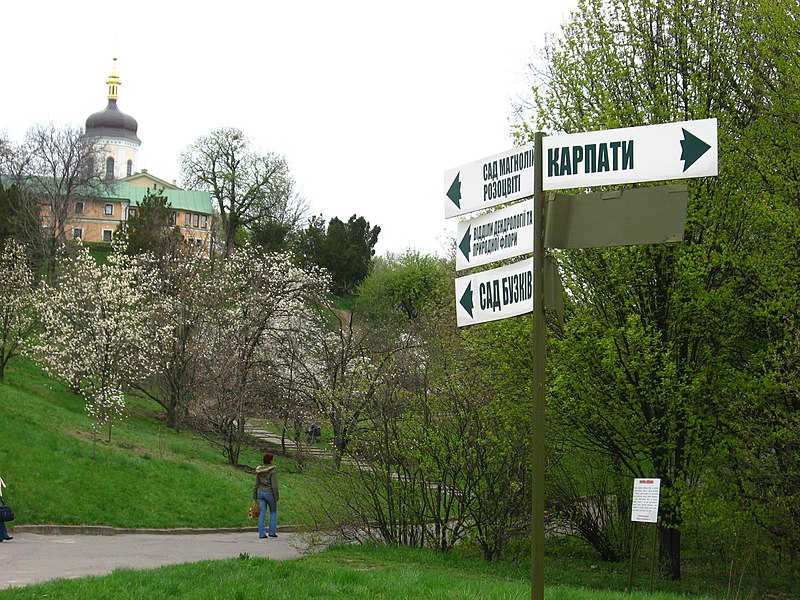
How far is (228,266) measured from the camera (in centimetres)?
4753

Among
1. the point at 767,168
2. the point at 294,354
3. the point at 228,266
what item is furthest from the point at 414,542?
the point at 228,266

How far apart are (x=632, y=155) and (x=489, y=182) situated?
91 centimetres

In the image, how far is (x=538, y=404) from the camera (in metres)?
5.15

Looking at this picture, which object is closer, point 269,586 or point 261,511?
point 269,586

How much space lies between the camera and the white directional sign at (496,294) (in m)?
5.30

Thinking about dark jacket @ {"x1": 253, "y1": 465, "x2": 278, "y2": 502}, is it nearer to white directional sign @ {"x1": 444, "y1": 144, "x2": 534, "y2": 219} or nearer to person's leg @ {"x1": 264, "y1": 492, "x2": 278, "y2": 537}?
person's leg @ {"x1": 264, "y1": 492, "x2": 278, "y2": 537}

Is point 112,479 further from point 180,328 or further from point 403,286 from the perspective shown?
point 403,286

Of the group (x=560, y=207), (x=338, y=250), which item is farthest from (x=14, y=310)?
(x=338, y=250)

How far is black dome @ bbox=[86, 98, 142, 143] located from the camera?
146 m

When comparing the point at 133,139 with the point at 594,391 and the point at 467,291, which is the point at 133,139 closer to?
the point at 594,391

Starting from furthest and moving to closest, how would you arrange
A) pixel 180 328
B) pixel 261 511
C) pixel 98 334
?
pixel 180 328 < pixel 98 334 < pixel 261 511

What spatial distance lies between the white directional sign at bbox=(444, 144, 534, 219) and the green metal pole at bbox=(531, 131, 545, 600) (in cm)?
23

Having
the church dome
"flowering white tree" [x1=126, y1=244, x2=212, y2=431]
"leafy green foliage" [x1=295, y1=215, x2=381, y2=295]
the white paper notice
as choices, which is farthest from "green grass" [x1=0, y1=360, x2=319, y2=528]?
the church dome

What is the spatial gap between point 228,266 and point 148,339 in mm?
6232
